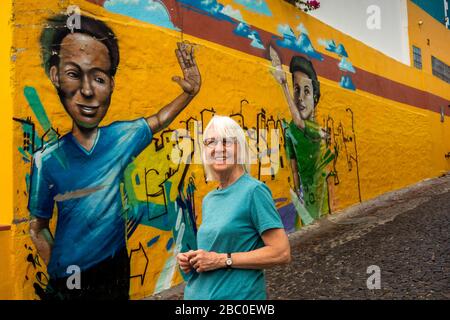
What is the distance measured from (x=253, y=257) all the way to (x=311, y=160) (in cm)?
631

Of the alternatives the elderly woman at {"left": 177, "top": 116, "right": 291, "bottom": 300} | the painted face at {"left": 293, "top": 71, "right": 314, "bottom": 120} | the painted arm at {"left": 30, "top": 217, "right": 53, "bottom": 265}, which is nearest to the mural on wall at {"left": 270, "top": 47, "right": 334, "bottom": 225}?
the painted face at {"left": 293, "top": 71, "right": 314, "bottom": 120}

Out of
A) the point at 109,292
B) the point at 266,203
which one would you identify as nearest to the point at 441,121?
the point at 109,292

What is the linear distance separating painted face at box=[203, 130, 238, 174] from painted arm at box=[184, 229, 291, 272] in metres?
0.33

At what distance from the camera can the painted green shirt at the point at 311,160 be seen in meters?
7.42

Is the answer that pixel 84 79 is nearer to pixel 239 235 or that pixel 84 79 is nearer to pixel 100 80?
pixel 100 80

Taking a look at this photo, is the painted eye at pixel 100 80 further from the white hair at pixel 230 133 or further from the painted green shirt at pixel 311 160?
the painted green shirt at pixel 311 160

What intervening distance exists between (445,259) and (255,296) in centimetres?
381

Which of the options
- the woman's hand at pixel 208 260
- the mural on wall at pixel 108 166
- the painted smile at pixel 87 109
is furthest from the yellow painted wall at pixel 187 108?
the woman's hand at pixel 208 260

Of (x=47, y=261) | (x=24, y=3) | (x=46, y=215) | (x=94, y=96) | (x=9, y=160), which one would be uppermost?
(x=24, y=3)

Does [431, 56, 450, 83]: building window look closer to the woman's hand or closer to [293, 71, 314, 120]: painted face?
[293, 71, 314, 120]: painted face

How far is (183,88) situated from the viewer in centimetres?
509

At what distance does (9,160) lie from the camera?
3420 millimetres

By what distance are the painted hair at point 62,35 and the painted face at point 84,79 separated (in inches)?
1.6

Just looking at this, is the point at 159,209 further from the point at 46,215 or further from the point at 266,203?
the point at 266,203
